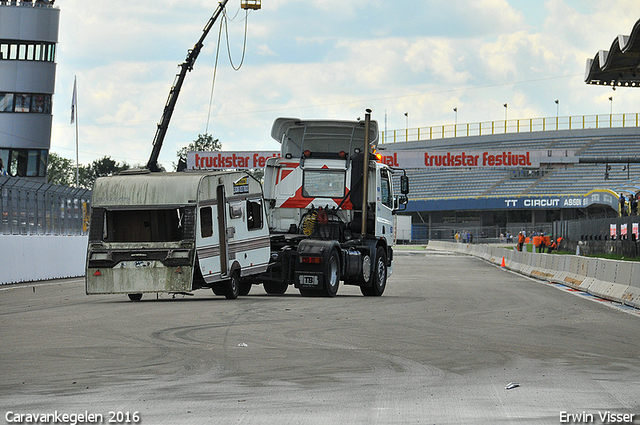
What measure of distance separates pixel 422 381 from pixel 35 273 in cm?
2075

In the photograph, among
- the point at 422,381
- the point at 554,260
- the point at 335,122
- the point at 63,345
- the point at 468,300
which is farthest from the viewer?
the point at 554,260

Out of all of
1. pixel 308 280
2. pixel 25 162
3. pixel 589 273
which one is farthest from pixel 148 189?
pixel 25 162

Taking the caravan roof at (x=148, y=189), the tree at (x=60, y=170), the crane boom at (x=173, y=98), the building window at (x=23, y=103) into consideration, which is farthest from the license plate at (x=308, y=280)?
the tree at (x=60, y=170)

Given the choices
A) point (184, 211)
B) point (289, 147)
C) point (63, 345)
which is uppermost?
point (289, 147)

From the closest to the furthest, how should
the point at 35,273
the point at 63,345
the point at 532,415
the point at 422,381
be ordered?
the point at 532,415, the point at 422,381, the point at 63,345, the point at 35,273

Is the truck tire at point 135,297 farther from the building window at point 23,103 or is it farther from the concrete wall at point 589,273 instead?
the building window at point 23,103

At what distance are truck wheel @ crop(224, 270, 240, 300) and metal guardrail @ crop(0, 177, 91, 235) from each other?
942cm

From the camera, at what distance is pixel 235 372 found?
866 centimetres

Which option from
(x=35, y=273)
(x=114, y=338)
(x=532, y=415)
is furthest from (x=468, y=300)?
(x=35, y=273)

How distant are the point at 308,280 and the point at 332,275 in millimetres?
627

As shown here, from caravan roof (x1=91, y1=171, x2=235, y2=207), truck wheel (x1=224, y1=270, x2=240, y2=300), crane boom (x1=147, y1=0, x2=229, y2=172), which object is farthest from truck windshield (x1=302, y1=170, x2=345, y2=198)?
crane boom (x1=147, y1=0, x2=229, y2=172)

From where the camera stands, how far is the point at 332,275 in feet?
62.7

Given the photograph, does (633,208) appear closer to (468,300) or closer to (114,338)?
(468,300)

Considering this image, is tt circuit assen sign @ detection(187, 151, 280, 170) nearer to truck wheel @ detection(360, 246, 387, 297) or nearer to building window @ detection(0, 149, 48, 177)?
building window @ detection(0, 149, 48, 177)
